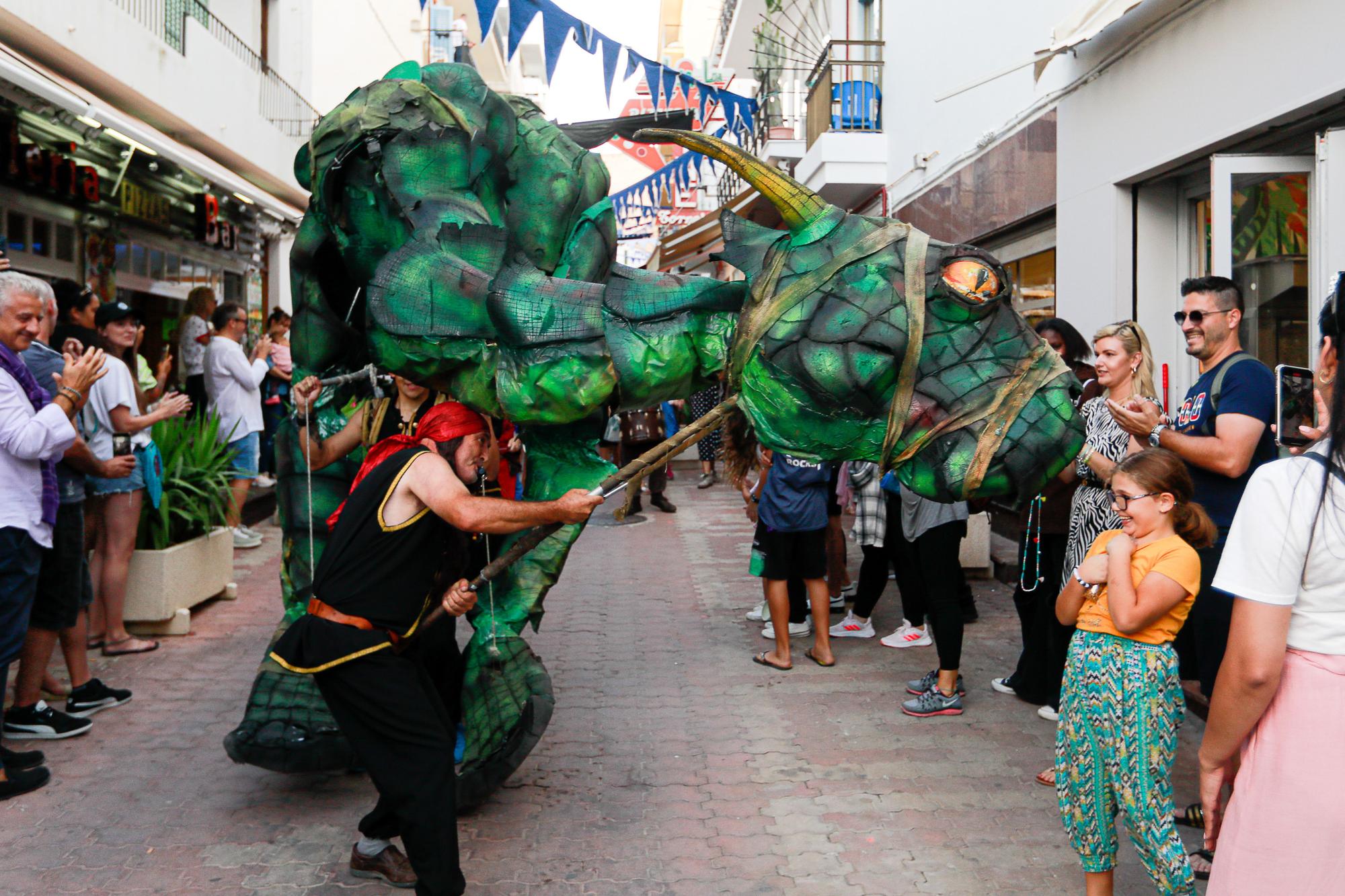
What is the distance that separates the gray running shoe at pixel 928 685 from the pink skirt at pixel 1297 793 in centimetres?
330

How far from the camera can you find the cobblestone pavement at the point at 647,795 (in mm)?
3611

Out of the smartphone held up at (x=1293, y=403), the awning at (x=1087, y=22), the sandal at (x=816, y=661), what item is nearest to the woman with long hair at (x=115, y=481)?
the sandal at (x=816, y=661)

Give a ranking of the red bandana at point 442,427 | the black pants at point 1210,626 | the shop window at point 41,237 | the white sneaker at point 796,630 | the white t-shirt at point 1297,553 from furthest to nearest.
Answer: the shop window at point 41,237
the white sneaker at point 796,630
the black pants at point 1210,626
the red bandana at point 442,427
the white t-shirt at point 1297,553

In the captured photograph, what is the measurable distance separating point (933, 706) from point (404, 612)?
296 centimetres

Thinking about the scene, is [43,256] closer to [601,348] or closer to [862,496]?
[862,496]

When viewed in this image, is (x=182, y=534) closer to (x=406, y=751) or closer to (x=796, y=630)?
(x=796, y=630)

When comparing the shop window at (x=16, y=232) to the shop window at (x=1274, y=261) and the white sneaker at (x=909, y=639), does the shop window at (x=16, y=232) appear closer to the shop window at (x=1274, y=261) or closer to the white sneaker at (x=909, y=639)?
the white sneaker at (x=909, y=639)

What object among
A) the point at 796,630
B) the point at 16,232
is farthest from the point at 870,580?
the point at 16,232

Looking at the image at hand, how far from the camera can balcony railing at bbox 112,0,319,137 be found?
10.6 metres

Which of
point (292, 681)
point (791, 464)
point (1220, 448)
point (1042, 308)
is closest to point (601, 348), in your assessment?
point (292, 681)

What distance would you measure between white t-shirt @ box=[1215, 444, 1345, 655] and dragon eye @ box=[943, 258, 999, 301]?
786 millimetres

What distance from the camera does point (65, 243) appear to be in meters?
A: 10.5

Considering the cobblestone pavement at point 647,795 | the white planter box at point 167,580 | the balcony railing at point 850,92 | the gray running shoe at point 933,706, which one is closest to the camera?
the cobblestone pavement at point 647,795

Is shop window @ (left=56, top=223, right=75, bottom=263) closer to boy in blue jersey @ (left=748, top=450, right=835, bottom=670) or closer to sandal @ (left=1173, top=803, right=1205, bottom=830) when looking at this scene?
boy in blue jersey @ (left=748, top=450, right=835, bottom=670)
